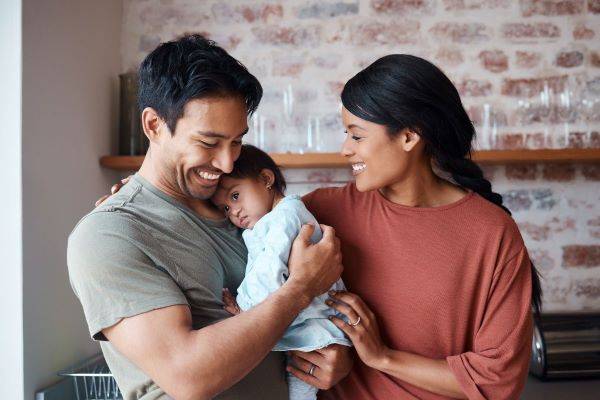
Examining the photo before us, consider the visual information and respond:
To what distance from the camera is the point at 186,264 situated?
1.31 m

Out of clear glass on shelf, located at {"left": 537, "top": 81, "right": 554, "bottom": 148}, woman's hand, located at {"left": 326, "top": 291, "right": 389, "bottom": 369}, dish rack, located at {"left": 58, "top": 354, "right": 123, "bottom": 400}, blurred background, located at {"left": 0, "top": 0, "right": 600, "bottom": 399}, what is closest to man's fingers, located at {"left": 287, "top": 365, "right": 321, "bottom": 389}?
woman's hand, located at {"left": 326, "top": 291, "right": 389, "bottom": 369}

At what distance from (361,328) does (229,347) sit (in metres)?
0.38

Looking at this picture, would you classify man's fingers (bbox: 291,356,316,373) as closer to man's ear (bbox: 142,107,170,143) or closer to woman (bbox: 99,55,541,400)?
woman (bbox: 99,55,541,400)

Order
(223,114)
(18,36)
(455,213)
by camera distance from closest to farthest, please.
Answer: (223,114) < (455,213) < (18,36)

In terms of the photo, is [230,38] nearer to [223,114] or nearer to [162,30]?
[162,30]

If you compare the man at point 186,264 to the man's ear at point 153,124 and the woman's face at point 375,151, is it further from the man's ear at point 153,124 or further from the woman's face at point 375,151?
the woman's face at point 375,151

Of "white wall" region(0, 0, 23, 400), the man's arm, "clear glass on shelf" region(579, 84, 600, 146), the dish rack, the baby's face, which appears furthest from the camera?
"clear glass on shelf" region(579, 84, 600, 146)

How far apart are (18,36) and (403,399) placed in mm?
1524

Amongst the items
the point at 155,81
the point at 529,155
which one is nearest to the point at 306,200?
the point at 155,81

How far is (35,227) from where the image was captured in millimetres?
1863

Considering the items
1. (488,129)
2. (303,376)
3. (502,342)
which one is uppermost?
(488,129)

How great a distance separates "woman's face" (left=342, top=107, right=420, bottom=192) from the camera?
58.1 inches

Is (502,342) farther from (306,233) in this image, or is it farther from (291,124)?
(291,124)

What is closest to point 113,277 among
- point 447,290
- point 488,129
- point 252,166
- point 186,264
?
point 186,264
